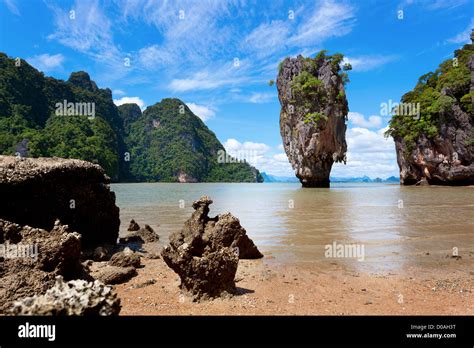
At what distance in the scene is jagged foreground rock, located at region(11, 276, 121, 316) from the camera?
6.95 feet

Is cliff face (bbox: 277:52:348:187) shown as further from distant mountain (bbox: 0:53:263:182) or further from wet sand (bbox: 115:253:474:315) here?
wet sand (bbox: 115:253:474:315)

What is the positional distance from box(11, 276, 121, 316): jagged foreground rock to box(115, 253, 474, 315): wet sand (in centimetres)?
184

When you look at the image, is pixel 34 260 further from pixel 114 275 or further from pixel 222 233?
pixel 222 233

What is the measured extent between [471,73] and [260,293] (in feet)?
159

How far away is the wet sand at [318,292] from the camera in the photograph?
4172 mm

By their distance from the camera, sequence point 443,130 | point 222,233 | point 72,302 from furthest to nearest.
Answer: point 443,130 → point 222,233 → point 72,302

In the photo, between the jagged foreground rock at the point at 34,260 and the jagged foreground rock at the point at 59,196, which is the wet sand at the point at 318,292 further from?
the jagged foreground rock at the point at 59,196

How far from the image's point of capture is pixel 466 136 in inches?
1555

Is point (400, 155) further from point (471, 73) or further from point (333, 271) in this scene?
point (333, 271)

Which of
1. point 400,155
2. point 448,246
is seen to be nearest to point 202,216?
point 448,246

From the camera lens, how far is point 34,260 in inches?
183

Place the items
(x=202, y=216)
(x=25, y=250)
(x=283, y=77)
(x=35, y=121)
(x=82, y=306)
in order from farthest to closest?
(x=35, y=121)
(x=283, y=77)
(x=202, y=216)
(x=25, y=250)
(x=82, y=306)

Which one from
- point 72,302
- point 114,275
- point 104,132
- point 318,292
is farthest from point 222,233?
point 104,132

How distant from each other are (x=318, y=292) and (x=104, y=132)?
10156 centimetres
